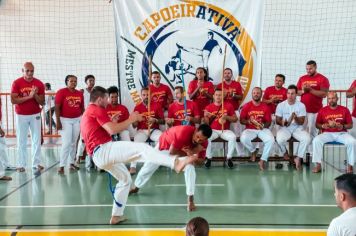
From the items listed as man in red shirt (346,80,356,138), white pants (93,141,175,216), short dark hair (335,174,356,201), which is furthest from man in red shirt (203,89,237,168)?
short dark hair (335,174,356,201)

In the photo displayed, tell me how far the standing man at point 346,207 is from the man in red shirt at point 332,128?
625 cm

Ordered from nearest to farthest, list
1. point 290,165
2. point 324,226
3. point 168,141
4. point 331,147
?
point 324,226
point 168,141
point 290,165
point 331,147

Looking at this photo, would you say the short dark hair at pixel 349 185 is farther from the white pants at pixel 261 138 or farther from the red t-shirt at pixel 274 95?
the red t-shirt at pixel 274 95

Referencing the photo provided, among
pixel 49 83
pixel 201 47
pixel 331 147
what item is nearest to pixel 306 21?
pixel 331 147

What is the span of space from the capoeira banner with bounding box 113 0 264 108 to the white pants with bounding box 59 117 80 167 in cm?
142

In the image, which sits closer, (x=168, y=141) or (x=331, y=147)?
(x=168, y=141)

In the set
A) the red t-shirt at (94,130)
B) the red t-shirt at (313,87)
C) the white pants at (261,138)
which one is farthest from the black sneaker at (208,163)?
the red t-shirt at (94,130)

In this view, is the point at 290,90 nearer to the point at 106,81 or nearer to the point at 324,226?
the point at 324,226

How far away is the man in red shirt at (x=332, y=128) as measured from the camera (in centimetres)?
905

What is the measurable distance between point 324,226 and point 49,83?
12.0 metres

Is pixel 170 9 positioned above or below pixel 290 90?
above

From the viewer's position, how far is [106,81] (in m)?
15.8

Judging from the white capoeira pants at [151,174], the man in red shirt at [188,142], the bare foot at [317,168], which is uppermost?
the man in red shirt at [188,142]

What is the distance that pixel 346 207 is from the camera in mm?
3008
